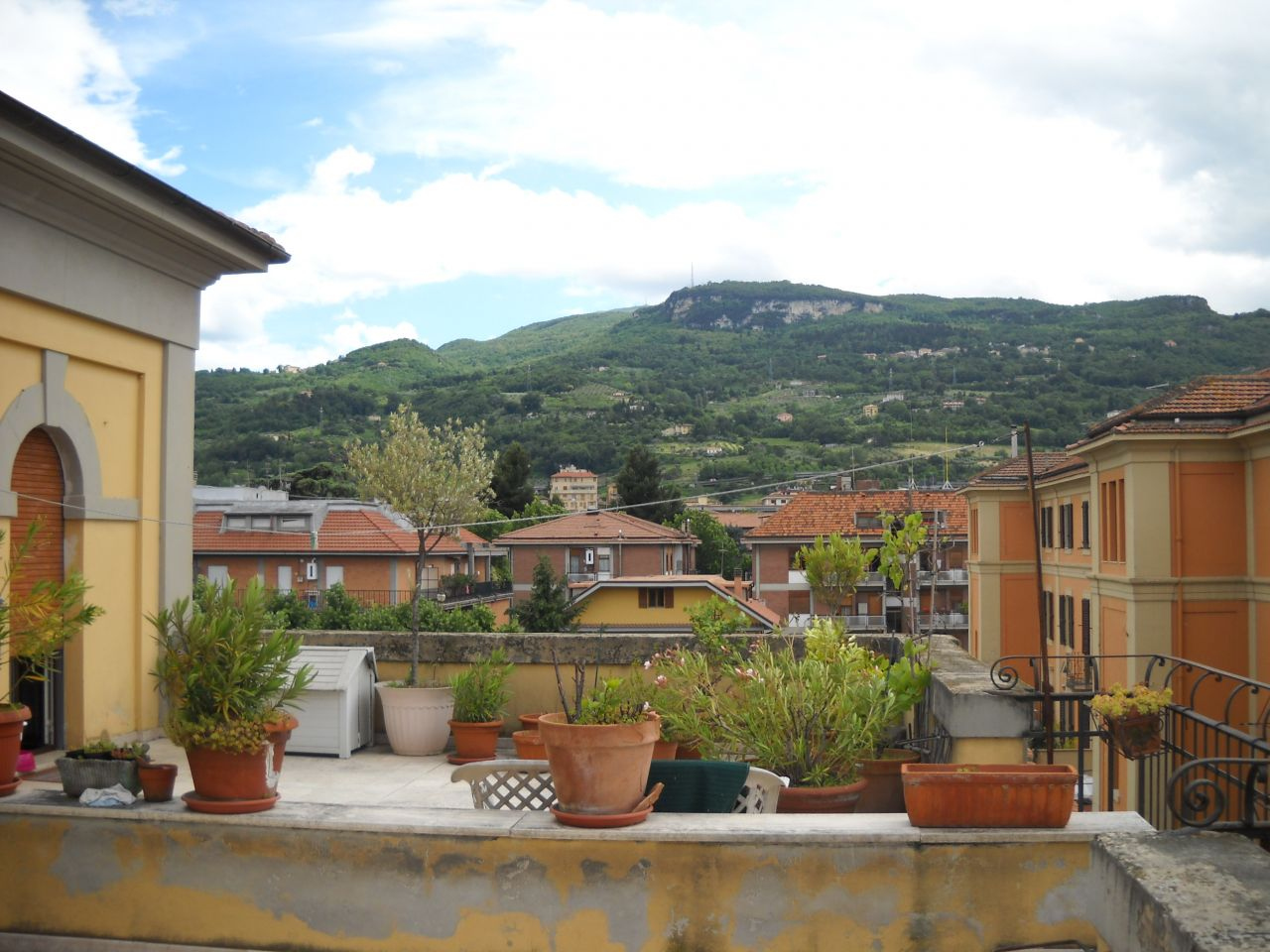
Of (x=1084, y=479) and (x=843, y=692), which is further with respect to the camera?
(x=1084, y=479)

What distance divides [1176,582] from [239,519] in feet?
125

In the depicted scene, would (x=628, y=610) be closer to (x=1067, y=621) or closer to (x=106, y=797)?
(x=1067, y=621)

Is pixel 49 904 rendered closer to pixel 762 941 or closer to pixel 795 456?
pixel 762 941

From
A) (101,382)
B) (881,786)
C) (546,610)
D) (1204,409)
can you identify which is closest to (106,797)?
(881,786)

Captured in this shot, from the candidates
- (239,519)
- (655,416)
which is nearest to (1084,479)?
(239,519)

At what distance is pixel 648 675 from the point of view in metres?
7.77

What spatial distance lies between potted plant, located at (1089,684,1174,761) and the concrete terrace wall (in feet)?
2.87

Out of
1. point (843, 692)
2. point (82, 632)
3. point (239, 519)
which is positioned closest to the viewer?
point (843, 692)

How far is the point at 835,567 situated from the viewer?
27.3 feet

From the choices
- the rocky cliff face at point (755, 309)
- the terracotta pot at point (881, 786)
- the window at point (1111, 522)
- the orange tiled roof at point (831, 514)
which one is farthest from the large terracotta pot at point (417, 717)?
the rocky cliff face at point (755, 309)

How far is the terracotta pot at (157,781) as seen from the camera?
185 inches

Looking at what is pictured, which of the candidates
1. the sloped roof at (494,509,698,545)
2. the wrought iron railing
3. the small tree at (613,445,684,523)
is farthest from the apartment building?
the wrought iron railing

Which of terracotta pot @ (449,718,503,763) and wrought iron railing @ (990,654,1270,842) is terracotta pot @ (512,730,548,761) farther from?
wrought iron railing @ (990,654,1270,842)

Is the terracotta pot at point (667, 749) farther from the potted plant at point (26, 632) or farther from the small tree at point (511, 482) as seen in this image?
the small tree at point (511, 482)
